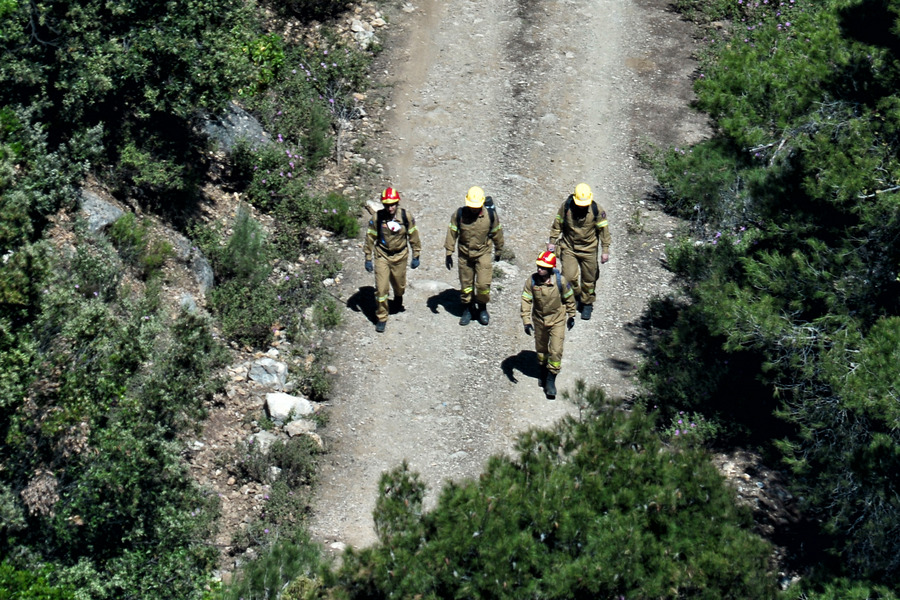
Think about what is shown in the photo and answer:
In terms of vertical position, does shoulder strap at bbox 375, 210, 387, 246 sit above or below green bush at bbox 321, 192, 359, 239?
above

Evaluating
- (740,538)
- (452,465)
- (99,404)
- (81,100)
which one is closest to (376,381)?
(452,465)

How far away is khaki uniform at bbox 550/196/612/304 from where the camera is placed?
13648 mm

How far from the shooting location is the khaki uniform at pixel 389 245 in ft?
43.5

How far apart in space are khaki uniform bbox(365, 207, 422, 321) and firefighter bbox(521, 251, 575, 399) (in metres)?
1.85

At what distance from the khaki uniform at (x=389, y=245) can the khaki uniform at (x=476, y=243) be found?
1.79ft

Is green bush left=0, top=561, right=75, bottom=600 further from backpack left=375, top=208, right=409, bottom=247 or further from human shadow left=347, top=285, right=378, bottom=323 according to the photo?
A: human shadow left=347, top=285, right=378, bottom=323

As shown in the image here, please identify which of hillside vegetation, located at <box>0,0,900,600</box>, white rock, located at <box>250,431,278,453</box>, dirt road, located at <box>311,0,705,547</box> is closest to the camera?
hillside vegetation, located at <box>0,0,900,600</box>

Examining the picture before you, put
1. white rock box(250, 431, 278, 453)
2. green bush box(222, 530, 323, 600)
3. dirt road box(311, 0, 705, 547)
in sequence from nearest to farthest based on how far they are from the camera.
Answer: green bush box(222, 530, 323, 600)
white rock box(250, 431, 278, 453)
dirt road box(311, 0, 705, 547)

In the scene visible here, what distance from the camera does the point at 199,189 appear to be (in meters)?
15.5

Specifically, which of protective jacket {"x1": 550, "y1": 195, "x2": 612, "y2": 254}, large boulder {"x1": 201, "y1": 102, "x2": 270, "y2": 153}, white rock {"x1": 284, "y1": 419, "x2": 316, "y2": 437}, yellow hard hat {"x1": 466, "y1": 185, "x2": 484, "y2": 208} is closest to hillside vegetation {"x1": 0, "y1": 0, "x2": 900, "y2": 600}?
large boulder {"x1": 201, "y1": 102, "x2": 270, "y2": 153}

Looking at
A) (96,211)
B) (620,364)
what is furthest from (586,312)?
→ (96,211)

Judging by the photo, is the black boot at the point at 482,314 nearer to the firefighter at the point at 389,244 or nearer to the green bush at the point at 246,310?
the firefighter at the point at 389,244

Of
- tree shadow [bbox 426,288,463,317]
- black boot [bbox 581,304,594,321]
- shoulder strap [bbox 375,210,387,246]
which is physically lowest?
tree shadow [bbox 426,288,463,317]

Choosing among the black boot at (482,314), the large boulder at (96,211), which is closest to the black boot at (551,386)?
the black boot at (482,314)
